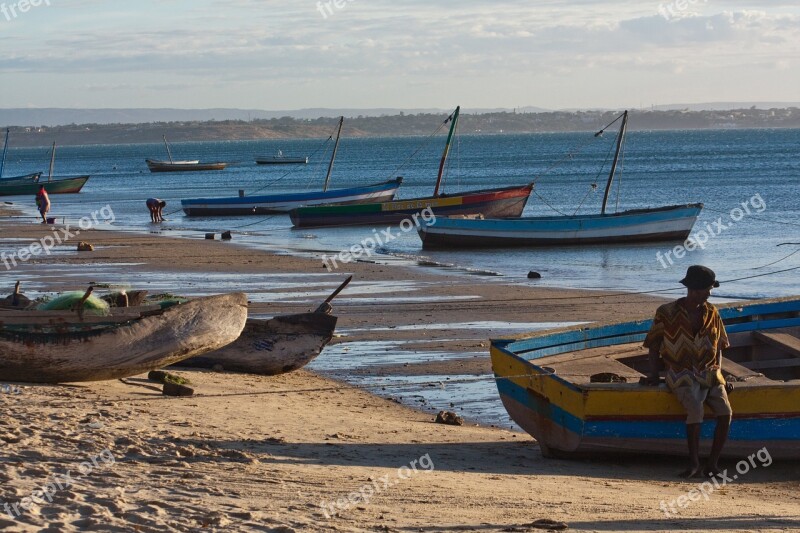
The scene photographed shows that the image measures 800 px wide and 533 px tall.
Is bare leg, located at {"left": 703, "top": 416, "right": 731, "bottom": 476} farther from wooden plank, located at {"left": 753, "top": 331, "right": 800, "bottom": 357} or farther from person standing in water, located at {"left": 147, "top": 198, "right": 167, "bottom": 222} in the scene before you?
person standing in water, located at {"left": 147, "top": 198, "right": 167, "bottom": 222}

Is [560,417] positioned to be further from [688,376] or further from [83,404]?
[83,404]

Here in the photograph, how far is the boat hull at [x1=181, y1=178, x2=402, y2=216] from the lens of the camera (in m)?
44.4

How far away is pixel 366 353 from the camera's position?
1372 centimetres

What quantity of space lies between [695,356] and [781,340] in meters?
3.12

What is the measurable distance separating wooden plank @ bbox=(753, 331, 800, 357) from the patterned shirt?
2719 mm

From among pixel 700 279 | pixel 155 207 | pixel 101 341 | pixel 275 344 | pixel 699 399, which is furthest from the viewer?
pixel 155 207

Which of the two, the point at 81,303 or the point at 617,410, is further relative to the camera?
the point at 81,303

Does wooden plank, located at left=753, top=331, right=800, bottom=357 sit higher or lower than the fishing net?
higher

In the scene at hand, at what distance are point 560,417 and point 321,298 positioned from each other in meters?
10.2

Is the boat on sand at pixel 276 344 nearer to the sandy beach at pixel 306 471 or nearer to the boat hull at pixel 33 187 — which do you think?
the sandy beach at pixel 306 471

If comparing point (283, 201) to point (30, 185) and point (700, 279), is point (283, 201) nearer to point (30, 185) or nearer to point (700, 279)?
point (30, 185)

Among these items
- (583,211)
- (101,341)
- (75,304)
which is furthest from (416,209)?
(101,341)

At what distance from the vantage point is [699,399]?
832 centimetres

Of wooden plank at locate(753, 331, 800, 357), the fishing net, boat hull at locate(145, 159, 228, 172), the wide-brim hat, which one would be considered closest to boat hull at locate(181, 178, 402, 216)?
the fishing net
